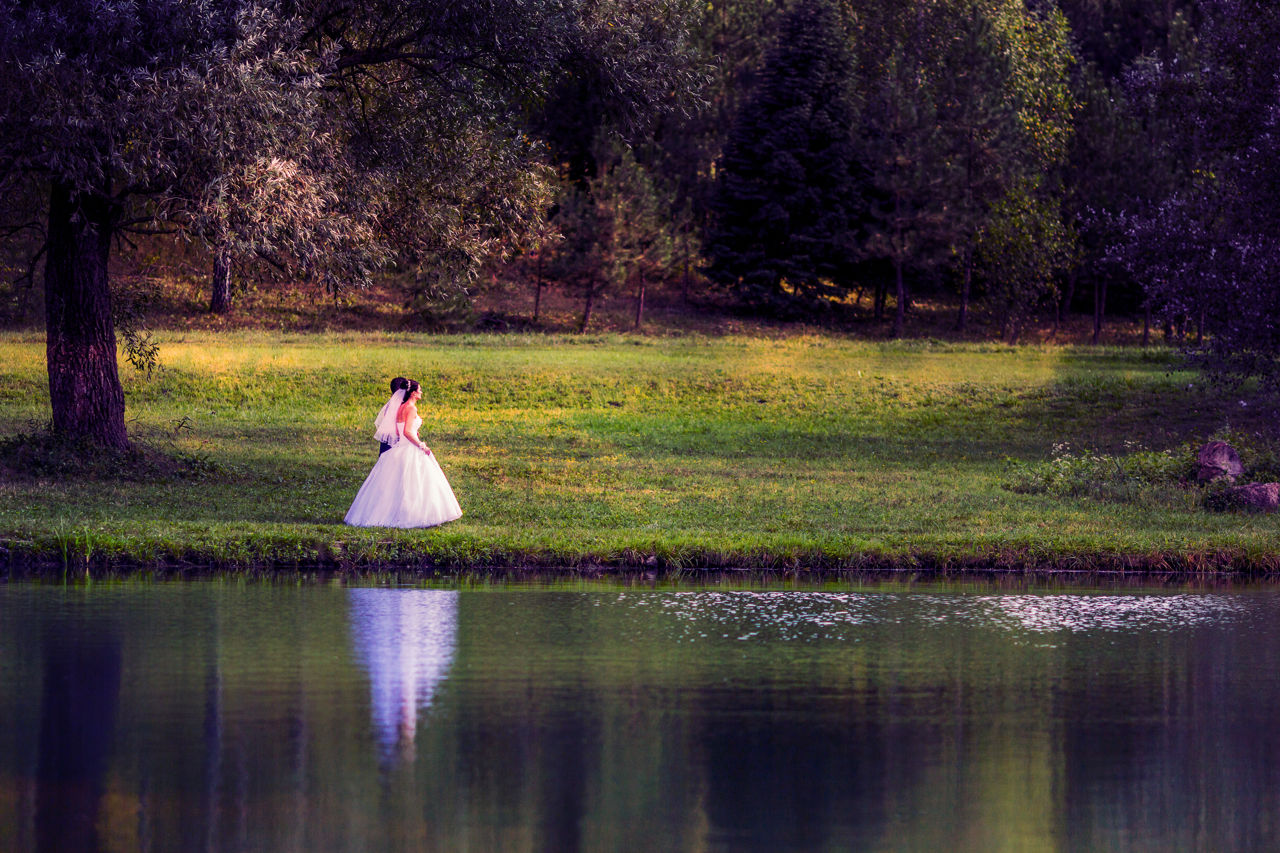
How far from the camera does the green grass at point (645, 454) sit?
17.5 m

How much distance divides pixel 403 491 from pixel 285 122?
556 centimetres

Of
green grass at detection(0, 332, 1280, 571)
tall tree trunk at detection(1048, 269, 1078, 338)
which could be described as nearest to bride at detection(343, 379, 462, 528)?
green grass at detection(0, 332, 1280, 571)

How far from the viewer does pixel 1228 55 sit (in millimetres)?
27266

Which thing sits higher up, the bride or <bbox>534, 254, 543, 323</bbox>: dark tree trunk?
<bbox>534, 254, 543, 323</bbox>: dark tree trunk

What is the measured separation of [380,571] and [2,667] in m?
5.75

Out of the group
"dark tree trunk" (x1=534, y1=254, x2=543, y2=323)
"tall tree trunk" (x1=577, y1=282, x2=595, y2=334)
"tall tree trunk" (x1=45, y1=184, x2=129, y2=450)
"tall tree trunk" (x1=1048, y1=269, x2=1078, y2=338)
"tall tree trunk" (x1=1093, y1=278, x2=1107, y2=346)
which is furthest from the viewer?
"tall tree trunk" (x1=1048, y1=269, x2=1078, y2=338)

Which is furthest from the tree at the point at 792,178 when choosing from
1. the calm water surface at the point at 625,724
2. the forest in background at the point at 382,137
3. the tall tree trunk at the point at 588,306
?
the calm water surface at the point at 625,724

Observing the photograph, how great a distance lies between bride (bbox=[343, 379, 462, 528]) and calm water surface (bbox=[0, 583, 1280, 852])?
4.25 metres

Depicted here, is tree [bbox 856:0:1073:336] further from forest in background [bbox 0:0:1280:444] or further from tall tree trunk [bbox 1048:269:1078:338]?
forest in background [bbox 0:0:1280:444]

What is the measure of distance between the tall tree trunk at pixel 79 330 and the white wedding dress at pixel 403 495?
6.36 m

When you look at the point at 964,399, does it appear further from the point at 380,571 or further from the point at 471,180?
the point at 380,571

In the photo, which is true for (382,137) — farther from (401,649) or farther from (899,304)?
(899,304)

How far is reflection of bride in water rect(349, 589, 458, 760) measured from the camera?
9.57 metres

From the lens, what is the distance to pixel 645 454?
29062 mm
